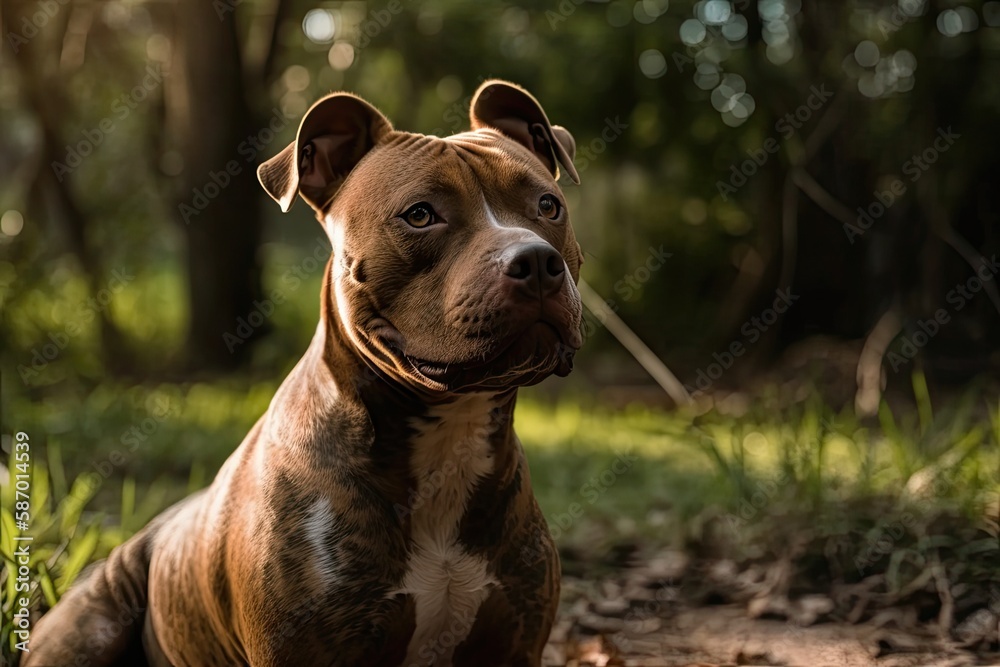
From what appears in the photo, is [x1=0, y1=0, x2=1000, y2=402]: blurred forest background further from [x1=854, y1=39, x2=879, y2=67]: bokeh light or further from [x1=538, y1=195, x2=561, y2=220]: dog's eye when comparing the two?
[x1=538, y1=195, x2=561, y2=220]: dog's eye

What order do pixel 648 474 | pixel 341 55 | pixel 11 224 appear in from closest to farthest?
1. pixel 648 474
2. pixel 11 224
3. pixel 341 55

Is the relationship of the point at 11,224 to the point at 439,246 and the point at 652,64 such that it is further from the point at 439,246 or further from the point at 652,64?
the point at 439,246

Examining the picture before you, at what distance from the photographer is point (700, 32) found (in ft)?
24.1

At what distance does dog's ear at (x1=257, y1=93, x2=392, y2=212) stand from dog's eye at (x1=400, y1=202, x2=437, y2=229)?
35 cm

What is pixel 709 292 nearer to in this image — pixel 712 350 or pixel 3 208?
pixel 712 350

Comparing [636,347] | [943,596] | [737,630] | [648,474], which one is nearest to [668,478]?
[648,474]

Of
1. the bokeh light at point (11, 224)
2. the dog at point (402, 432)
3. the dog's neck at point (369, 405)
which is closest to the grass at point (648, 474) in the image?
the bokeh light at point (11, 224)

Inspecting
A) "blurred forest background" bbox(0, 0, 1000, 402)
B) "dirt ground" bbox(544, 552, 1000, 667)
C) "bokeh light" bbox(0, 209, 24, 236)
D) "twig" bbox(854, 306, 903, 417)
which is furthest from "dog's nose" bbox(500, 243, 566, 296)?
"bokeh light" bbox(0, 209, 24, 236)

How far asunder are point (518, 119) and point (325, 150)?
56 cm

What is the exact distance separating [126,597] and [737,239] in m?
6.55

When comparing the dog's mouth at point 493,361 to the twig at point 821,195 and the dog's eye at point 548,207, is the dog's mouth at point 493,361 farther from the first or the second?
the twig at point 821,195

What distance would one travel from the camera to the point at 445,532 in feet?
7.55

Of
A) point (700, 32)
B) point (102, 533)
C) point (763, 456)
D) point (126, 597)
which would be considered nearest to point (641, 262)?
point (700, 32)

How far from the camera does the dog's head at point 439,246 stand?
6.82 ft
